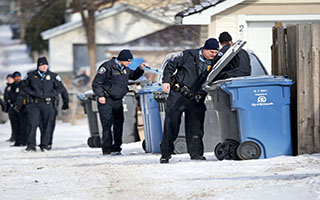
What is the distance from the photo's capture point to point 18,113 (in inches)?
803

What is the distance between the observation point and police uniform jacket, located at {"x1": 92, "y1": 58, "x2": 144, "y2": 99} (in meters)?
13.8

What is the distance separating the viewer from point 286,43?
1141 cm

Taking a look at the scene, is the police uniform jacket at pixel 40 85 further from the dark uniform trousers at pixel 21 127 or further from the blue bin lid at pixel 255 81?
the blue bin lid at pixel 255 81

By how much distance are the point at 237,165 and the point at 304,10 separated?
25.4 feet

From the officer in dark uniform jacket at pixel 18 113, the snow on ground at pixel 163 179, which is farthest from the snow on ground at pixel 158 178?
the officer in dark uniform jacket at pixel 18 113

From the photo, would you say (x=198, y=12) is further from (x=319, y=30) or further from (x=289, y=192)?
(x=289, y=192)

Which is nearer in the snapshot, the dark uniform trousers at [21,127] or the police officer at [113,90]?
the police officer at [113,90]

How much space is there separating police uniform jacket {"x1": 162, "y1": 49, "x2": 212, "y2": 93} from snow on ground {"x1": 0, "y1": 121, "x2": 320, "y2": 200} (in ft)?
3.40

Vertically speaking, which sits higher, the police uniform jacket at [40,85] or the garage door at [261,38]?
the garage door at [261,38]

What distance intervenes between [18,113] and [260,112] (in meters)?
10.7

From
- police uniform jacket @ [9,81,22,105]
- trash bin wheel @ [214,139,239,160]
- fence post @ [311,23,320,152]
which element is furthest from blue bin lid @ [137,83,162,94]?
police uniform jacket @ [9,81,22,105]

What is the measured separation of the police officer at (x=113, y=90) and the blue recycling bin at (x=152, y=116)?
35 centimetres

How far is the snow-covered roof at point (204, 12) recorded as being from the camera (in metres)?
17.0

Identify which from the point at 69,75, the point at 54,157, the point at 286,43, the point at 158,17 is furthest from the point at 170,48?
the point at 286,43
